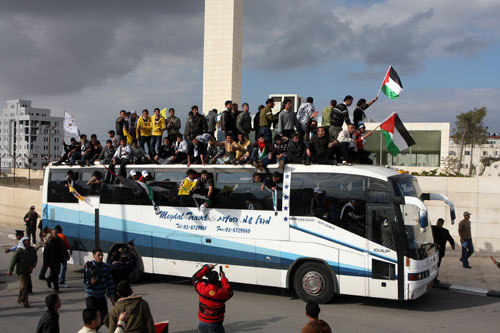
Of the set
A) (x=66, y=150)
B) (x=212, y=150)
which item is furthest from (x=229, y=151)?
(x=66, y=150)

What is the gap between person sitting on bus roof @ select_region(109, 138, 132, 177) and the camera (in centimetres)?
1311

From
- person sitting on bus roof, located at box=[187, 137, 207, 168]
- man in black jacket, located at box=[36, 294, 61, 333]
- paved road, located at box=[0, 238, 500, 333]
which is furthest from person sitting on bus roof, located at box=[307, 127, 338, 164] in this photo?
man in black jacket, located at box=[36, 294, 61, 333]

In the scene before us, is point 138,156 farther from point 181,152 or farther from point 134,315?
point 134,315

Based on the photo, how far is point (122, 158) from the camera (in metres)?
13.3

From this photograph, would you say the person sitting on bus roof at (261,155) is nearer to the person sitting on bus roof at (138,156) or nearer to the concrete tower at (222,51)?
the person sitting on bus roof at (138,156)

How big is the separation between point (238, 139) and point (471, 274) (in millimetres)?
7605

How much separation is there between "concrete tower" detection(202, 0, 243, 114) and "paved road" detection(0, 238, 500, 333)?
28049mm

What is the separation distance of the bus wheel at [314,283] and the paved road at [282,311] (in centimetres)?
27

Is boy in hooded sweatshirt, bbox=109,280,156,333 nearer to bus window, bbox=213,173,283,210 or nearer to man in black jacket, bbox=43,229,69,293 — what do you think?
bus window, bbox=213,173,283,210

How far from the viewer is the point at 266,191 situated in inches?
437

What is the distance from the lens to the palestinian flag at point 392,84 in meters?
13.0

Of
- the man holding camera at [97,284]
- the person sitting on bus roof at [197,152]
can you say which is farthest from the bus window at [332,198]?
the man holding camera at [97,284]

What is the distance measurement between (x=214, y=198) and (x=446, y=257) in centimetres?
898

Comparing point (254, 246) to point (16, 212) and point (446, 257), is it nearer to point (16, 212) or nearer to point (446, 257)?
point (446, 257)
